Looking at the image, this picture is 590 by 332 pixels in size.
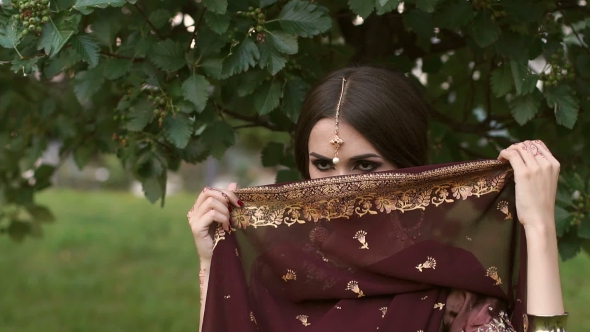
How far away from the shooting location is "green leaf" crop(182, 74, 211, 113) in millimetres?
2494

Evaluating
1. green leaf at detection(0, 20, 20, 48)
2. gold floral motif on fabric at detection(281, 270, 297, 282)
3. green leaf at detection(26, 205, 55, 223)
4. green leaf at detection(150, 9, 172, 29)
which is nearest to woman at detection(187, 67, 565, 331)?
gold floral motif on fabric at detection(281, 270, 297, 282)

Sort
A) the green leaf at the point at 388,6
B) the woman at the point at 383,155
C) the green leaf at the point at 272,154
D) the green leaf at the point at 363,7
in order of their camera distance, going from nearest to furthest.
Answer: the woman at the point at 383,155 < the green leaf at the point at 388,6 < the green leaf at the point at 363,7 < the green leaf at the point at 272,154

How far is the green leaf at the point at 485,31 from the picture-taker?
8.31 ft

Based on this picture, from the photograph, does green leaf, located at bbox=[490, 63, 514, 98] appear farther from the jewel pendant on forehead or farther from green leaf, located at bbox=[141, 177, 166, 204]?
green leaf, located at bbox=[141, 177, 166, 204]

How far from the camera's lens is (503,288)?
2.12m

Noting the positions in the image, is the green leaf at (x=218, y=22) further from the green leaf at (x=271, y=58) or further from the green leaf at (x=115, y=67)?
the green leaf at (x=115, y=67)

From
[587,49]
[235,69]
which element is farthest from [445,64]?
[235,69]

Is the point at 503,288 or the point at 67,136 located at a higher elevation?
the point at 67,136

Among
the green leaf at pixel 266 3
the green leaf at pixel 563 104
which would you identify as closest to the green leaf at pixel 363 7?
the green leaf at pixel 266 3

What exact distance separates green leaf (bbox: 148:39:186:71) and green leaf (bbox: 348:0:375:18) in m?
0.58

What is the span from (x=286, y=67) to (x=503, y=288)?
102cm

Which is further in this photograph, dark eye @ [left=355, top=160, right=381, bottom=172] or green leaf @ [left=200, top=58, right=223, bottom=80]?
green leaf @ [left=200, top=58, right=223, bottom=80]

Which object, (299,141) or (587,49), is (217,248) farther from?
(587,49)

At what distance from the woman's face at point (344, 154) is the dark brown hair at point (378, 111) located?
2 centimetres
